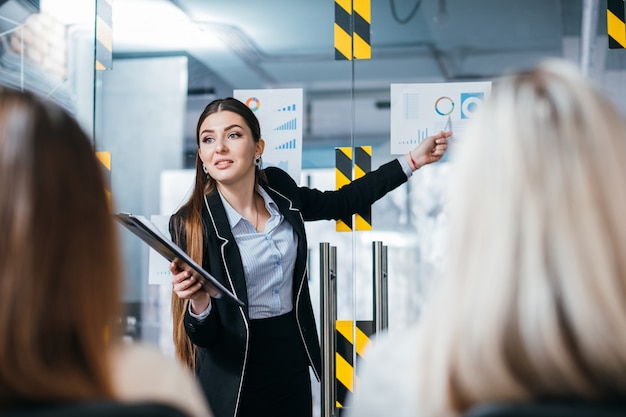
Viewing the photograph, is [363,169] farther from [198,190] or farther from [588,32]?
[588,32]

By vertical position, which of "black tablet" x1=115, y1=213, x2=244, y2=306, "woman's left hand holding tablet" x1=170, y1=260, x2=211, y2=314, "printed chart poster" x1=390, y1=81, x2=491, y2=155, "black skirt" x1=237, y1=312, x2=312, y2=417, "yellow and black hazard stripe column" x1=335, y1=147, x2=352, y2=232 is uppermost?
"printed chart poster" x1=390, y1=81, x2=491, y2=155

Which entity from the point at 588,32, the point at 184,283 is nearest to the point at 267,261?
the point at 184,283

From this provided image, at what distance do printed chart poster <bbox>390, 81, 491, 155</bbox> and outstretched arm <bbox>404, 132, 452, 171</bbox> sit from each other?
0.05 meters

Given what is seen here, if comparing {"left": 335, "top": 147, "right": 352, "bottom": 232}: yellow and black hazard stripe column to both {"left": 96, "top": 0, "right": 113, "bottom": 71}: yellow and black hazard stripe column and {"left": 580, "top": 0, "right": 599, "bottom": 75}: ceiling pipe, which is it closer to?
{"left": 580, "top": 0, "right": 599, "bottom": 75}: ceiling pipe

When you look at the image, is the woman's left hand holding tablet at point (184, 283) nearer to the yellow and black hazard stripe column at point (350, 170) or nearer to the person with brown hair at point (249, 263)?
the person with brown hair at point (249, 263)

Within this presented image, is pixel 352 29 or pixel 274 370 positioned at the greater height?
pixel 352 29

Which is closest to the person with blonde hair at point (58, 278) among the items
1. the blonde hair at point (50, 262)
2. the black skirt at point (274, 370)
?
the blonde hair at point (50, 262)

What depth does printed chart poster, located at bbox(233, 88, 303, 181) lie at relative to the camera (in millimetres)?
3301

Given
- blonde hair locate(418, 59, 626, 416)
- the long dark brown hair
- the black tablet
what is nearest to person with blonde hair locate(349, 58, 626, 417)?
blonde hair locate(418, 59, 626, 416)

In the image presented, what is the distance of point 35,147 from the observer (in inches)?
45.4

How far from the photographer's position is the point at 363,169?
10.7 feet

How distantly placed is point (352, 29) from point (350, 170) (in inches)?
21.4

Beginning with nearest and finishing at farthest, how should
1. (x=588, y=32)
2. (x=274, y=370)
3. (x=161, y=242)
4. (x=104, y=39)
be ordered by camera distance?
(x=161, y=242) → (x=274, y=370) → (x=588, y=32) → (x=104, y=39)

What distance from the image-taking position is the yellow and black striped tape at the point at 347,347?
3.19 meters
